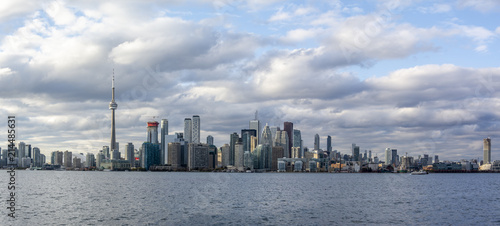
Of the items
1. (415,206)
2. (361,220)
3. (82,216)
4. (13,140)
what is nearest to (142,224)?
(82,216)

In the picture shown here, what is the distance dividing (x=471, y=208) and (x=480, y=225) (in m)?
35.3

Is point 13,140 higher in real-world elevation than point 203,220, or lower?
higher

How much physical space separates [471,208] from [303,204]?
145 ft

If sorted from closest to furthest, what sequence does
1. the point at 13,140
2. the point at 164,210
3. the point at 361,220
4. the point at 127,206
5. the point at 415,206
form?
the point at 13,140 < the point at 361,220 < the point at 164,210 < the point at 127,206 < the point at 415,206

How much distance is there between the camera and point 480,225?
89.7 metres

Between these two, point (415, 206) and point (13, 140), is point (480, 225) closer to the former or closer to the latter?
point (415, 206)

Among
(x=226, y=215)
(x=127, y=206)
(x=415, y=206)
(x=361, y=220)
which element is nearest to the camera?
(x=361, y=220)

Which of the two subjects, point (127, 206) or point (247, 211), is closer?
point (247, 211)

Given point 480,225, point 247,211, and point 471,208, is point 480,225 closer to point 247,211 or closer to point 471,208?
point 471,208

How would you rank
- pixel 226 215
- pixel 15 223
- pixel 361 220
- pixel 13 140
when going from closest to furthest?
pixel 13 140, pixel 15 223, pixel 361 220, pixel 226 215

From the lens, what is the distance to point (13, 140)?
7975cm

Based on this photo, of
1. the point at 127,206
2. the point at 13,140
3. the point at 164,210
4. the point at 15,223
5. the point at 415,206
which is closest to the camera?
the point at 13,140

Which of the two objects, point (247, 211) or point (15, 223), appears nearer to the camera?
point (15, 223)

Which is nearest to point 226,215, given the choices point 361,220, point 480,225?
point 361,220
